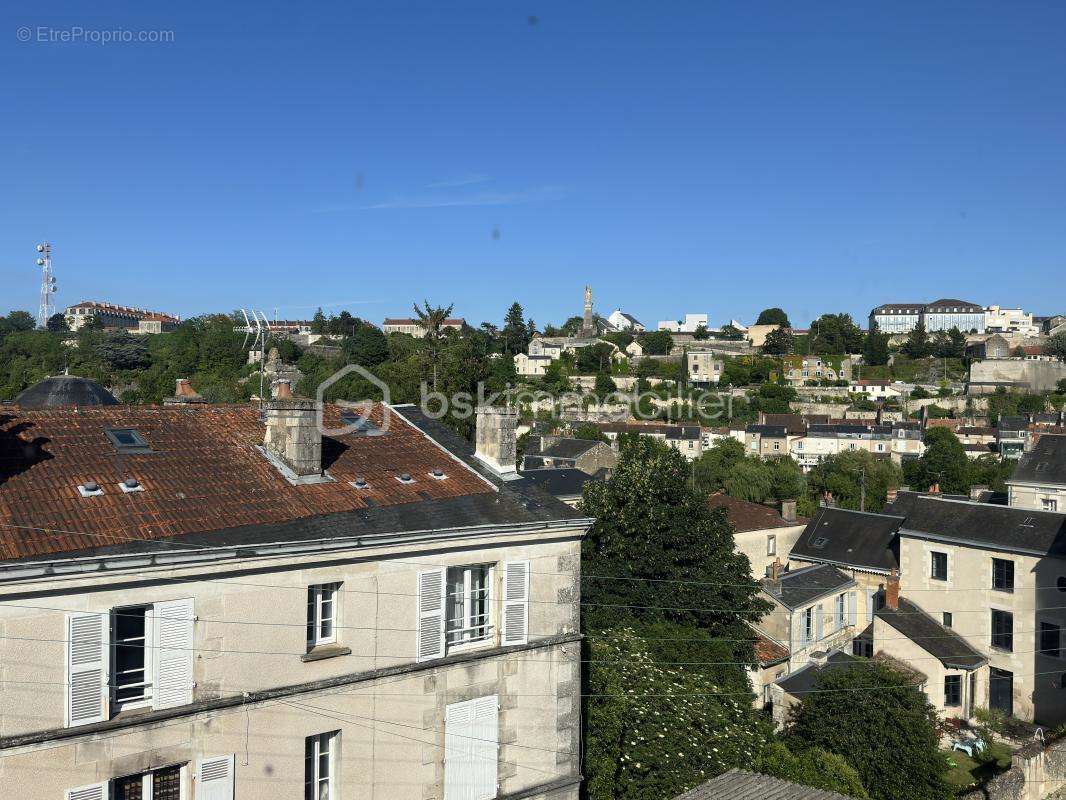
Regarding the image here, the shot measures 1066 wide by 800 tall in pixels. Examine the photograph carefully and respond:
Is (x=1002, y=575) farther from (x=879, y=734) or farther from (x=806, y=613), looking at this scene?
(x=879, y=734)

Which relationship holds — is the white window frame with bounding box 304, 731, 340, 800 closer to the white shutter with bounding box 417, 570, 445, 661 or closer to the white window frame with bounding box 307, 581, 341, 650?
the white window frame with bounding box 307, 581, 341, 650

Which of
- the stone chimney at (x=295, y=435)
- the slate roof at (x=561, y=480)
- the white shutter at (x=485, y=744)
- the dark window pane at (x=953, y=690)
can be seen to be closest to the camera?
the white shutter at (x=485, y=744)

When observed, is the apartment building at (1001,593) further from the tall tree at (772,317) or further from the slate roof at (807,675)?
the tall tree at (772,317)

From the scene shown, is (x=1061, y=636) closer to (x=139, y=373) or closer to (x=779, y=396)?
(x=139, y=373)

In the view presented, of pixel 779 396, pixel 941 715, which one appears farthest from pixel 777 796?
pixel 779 396

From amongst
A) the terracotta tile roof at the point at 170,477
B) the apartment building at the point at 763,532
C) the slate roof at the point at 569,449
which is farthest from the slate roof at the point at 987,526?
the slate roof at the point at 569,449

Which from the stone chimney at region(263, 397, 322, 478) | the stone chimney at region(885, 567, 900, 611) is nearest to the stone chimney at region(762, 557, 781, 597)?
the stone chimney at region(885, 567, 900, 611)
